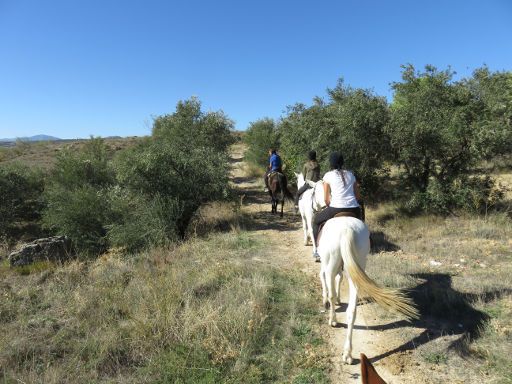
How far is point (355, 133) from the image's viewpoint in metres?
10.8

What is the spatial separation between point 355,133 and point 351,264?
7389 mm

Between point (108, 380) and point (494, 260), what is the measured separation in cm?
792

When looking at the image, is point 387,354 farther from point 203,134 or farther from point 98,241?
point 203,134

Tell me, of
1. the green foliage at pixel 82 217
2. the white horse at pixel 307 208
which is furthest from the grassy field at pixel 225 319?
the green foliage at pixel 82 217

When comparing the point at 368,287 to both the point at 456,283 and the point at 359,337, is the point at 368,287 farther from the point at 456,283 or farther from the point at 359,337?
the point at 456,283

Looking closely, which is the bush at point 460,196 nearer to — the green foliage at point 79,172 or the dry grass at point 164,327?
the dry grass at point 164,327

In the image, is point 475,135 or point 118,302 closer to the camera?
point 118,302

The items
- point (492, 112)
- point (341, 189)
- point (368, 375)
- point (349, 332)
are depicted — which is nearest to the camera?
point (368, 375)

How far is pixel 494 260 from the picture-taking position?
7332 millimetres

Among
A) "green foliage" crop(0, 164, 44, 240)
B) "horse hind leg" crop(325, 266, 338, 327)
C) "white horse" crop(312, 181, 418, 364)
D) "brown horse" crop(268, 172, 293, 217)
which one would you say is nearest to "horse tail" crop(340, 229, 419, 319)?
"white horse" crop(312, 181, 418, 364)

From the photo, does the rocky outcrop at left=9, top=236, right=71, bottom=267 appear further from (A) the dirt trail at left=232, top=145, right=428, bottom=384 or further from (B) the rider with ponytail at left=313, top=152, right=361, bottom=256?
(B) the rider with ponytail at left=313, top=152, right=361, bottom=256

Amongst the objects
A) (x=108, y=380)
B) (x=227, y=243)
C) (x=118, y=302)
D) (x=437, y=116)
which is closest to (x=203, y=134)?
(x=227, y=243)

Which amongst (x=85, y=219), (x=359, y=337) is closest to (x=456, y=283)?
(x=359, y=337)

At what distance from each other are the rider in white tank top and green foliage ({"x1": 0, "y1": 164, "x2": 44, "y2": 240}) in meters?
15.5
